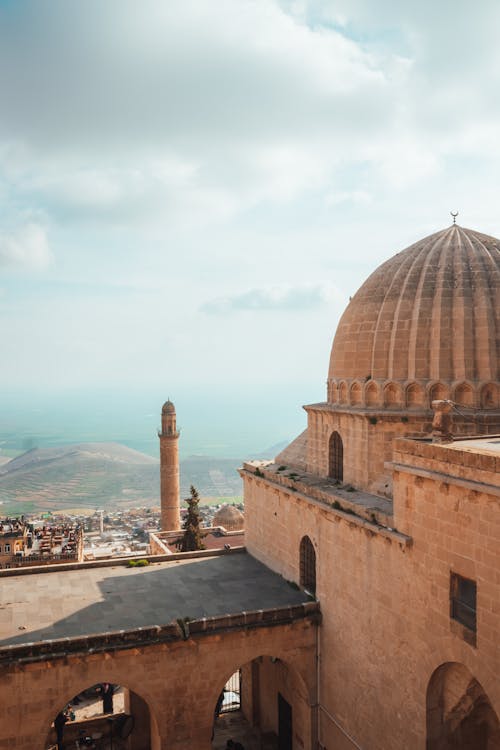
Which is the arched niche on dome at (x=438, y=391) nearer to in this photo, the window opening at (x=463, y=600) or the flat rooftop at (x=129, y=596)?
the window opening at (x=463, y=600)

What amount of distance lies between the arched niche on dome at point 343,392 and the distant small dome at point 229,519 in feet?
94.4

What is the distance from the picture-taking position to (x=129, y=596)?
18.2 m

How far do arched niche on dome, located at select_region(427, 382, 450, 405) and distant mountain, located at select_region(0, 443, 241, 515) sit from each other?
411 feet

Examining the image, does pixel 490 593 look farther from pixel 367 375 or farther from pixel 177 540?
pixel 177 540

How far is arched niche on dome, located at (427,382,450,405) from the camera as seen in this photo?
16.1m

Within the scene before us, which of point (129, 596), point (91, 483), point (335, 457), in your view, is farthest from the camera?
point (91, 483)

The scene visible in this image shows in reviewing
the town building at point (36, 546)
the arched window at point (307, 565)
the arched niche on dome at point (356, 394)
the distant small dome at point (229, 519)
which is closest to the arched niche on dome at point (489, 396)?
the arched niche on dome at point (356, 394)

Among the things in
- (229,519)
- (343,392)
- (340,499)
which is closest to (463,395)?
(343,392)

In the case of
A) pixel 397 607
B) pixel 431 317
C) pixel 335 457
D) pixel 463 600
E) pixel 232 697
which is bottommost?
pixel 232 697

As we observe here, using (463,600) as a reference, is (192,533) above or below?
below

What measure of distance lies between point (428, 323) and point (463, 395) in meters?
2.09

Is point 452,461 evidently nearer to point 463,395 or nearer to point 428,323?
point 463,395

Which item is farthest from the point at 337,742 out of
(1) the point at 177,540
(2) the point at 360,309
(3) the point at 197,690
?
(1) the point at 177,540

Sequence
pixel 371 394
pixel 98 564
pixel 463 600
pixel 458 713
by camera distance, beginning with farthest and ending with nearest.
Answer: pixel 98 564, pixel 371 394, pixel 458 713, pixel 463 600
